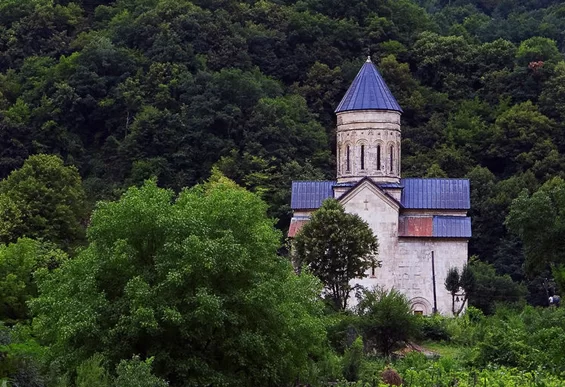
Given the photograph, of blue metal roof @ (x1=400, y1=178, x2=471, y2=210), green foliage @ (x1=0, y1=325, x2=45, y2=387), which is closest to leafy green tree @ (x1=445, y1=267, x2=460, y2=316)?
blue metal roof @ (x1=400, y1=178, x2=471, y2=210)

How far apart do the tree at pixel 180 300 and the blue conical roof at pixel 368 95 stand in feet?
60.3

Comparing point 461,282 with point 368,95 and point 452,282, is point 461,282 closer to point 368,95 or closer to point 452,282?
point 452,282

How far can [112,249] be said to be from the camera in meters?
27.5

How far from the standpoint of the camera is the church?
151 ft

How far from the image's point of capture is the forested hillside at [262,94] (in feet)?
192

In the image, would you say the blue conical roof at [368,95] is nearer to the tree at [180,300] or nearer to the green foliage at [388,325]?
the green foliage at [388,325]

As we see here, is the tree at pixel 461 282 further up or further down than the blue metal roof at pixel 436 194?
further down

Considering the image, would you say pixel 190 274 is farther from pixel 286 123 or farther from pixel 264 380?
pixel 286 123

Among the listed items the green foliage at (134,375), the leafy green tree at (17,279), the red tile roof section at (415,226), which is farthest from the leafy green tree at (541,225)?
the green foliage at (134,375)

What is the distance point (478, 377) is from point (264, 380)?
4352 mm

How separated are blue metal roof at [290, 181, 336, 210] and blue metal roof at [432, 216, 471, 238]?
146 inches

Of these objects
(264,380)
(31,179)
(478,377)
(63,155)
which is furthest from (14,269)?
(63,155)

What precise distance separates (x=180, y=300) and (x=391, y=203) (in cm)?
1979

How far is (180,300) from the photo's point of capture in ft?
88.3
